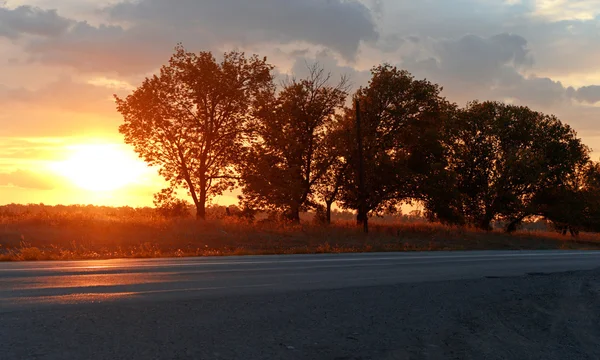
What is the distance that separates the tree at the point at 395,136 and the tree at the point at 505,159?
507cm

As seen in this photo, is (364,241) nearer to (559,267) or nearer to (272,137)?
(272,137)

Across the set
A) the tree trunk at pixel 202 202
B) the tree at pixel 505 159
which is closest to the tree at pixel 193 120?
the tree trunk at pixel 202 202

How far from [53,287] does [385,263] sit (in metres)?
9.82

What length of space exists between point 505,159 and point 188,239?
99.2ft

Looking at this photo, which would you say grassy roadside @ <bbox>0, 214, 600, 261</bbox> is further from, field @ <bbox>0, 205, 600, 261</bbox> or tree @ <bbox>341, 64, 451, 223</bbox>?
tree @ <bbox>341, 64, 451, 223</bbox>

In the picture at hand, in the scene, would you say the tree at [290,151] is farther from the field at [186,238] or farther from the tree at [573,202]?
the tree at [573,202]

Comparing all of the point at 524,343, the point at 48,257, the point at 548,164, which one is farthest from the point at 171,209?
the point at 524,343

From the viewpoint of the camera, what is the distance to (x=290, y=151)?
4388 centimetres

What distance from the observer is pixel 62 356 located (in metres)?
6.30

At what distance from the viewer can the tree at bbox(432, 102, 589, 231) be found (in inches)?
1970

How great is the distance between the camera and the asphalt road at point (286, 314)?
7.12 meters

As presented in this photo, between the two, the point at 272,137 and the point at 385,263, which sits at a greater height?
the point at 272,137

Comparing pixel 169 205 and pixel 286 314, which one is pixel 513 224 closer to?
pixel 169 205

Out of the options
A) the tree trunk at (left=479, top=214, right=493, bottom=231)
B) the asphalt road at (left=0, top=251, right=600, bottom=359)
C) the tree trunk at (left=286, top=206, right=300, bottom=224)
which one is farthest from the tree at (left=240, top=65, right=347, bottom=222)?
the asphalt road at (left=0, top=251, right=600, bottom=359)
